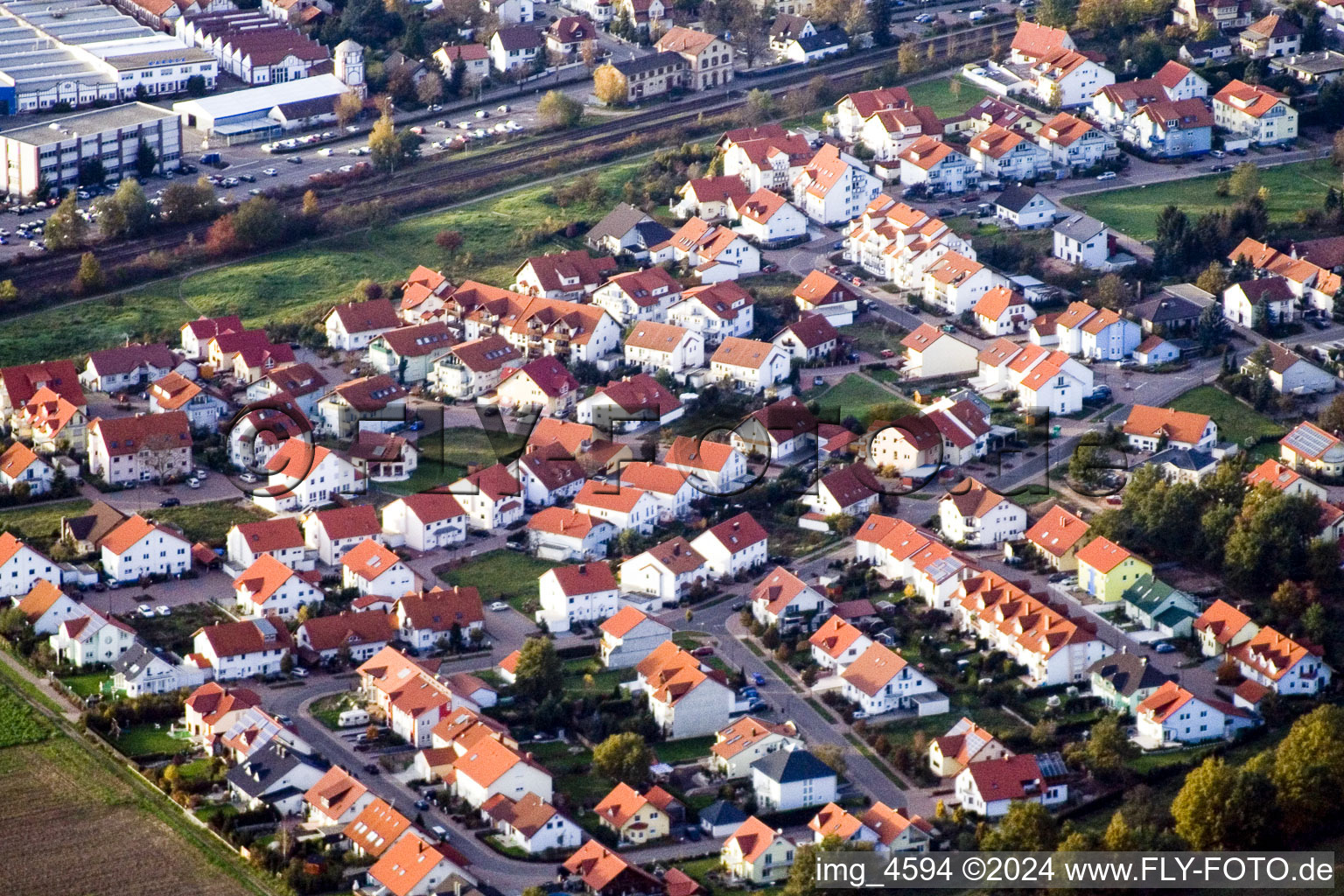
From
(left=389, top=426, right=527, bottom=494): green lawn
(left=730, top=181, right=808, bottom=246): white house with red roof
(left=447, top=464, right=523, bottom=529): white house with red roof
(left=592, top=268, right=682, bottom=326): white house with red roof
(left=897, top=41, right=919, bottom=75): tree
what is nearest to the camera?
(left=447, top=464, right=523, bottom=529): white house with red roof

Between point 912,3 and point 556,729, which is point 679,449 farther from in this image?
point 912,3

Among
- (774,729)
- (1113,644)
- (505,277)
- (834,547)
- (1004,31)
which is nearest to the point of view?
(774,729)

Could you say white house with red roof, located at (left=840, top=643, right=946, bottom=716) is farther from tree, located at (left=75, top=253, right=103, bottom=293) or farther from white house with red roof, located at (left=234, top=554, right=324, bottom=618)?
tree, located at (left=75, top=253, right=103, bottom=293)

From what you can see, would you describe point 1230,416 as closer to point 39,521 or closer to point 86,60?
point 39,521

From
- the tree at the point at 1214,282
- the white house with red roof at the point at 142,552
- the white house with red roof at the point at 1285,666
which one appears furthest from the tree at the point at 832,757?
the tree at the point at 1214,282

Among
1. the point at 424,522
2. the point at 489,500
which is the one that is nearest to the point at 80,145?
the point at 489,500

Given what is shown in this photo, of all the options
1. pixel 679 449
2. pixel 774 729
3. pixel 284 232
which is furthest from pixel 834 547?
pixel 284 232

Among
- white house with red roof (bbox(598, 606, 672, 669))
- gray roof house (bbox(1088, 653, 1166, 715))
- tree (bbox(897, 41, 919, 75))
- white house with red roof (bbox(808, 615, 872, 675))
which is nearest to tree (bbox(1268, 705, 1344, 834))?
gray roof house (bbox(1088, 653, 1166, 715))
